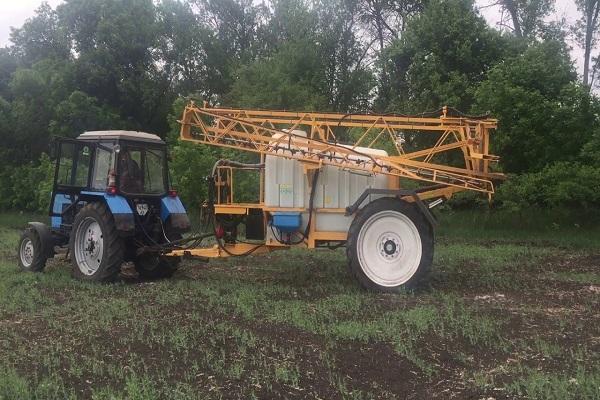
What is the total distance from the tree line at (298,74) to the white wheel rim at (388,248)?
30.7 ft

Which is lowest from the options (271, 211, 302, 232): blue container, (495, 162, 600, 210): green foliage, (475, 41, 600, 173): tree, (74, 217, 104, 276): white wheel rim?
(74, 217, 104, 276): white wheel rim

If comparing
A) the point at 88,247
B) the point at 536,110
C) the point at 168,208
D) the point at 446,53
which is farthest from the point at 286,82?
the point at 88,247

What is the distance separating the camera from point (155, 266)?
11148 mm

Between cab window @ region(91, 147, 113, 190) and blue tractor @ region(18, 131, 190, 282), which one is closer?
blue tractor @ region(18, 131, 190, 282)

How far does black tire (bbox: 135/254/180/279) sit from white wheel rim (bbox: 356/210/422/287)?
3520 millimetres

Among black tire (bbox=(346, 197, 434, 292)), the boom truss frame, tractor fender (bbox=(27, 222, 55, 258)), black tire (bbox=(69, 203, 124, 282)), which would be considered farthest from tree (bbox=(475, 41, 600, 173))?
tractor fender (bbox=(27, 222, 55, 258))

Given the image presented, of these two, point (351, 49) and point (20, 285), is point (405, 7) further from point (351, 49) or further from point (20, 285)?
point (20, 285)

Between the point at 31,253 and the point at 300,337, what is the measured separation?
22.6 feet

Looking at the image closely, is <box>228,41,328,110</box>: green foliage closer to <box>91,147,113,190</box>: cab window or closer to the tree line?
the tree line

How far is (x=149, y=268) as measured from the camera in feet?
36.8

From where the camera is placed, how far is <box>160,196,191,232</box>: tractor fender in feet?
35.9

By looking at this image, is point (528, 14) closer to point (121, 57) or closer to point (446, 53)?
point (446, 53)

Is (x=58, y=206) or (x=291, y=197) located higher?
(x=291, y=197)

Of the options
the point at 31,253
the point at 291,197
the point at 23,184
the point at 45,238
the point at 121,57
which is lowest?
the point at 31,253
